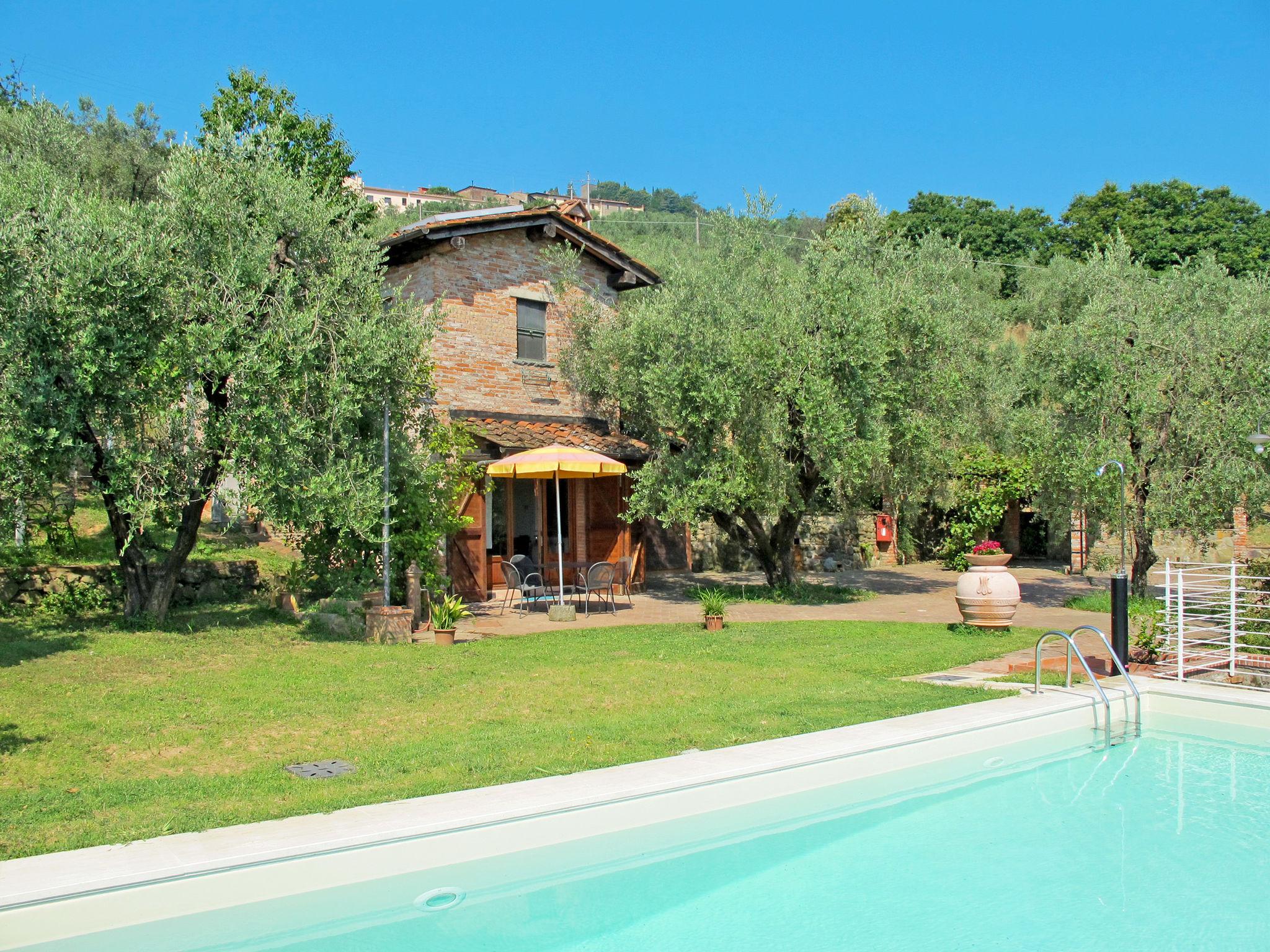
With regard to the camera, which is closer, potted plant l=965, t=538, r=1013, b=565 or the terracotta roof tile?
potted plant l=965, t=538, r=1013, b=565

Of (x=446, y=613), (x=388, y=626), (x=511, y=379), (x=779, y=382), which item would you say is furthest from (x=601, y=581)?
(x=511, y=379)

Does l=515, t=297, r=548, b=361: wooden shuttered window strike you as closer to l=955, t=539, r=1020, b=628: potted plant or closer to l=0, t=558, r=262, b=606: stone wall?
l=0, t=558, r=262, b=606: stone wall

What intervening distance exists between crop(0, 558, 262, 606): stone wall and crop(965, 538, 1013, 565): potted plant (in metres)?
10.6

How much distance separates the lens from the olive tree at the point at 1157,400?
46.7 feet

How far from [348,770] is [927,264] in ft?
56.8

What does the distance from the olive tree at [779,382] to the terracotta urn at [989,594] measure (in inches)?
119

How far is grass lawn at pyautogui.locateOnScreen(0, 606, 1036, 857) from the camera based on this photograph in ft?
18.8

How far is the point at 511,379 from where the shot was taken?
18031 millimetres

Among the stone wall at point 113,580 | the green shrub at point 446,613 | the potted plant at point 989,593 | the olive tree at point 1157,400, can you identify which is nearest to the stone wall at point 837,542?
the olive tree at point 1157,400

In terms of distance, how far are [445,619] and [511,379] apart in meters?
6.74

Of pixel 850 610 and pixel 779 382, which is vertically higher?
pixel 779 382

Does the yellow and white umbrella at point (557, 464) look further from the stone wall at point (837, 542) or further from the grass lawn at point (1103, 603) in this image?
the stone wall at point (837, 542)

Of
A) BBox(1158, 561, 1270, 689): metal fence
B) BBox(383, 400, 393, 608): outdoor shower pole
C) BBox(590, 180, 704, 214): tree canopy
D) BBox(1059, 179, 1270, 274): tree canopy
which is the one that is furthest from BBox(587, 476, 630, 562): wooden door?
BBox(590, 180, 704, 214): tree canopy

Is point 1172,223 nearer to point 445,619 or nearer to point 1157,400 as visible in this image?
point 1157,400
